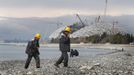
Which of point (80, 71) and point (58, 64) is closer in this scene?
point (80, 71)

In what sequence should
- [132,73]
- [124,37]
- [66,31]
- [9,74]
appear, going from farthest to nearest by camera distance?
[124,37]
[66,31]
[9,74]
[132,73]

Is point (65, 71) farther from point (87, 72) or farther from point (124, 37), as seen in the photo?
point (124, 37)

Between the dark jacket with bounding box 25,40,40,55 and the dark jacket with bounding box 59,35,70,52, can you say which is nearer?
the dark jacket with bounding box 59,35,70,52

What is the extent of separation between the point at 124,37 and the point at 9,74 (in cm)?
16186

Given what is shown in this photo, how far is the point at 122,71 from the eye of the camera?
63.2 ft

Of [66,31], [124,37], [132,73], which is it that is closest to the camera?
[132,73]

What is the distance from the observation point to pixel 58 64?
22.5 m

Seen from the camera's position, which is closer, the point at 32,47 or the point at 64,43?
the point at 64,43

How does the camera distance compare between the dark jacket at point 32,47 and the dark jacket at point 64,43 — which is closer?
the dark jacket at point 64,43

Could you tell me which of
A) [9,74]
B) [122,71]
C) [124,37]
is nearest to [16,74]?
[9,74]

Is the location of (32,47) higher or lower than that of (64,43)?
lower

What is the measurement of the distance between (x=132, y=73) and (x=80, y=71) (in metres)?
2.74

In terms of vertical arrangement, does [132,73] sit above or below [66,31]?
below

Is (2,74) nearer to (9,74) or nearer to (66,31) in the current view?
(9,74)
